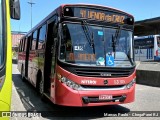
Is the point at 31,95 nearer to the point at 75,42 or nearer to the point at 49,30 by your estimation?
the point at 49,30

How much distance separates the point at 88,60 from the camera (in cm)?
781

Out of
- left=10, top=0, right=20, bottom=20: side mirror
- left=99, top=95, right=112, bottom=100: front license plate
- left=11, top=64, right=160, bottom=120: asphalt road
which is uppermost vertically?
left=10, top=0, right=20, bottom=20: side mirror

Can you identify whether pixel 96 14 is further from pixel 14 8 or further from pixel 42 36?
pixel 14 8

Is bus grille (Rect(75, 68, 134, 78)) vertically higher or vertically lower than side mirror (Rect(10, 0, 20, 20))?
lower

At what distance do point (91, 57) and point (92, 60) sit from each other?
0.09m

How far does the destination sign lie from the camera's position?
25.9 ft

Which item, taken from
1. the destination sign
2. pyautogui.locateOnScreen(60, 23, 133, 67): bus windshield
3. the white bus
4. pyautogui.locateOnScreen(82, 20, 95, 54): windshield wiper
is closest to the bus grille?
pyautogui.locateOnScreen(60, 23, 133, 67): bus windshield

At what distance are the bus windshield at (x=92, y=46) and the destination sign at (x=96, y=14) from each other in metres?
0.27

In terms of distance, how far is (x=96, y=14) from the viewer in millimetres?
8234

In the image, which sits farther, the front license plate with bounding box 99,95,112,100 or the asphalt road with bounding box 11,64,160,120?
the asphalt road with bounding box 11,64,160,120

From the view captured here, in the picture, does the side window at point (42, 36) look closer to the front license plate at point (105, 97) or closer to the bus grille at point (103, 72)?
the bus grille at point (103, 72)

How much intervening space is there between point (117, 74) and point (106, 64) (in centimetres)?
42

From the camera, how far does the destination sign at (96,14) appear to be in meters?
7.90

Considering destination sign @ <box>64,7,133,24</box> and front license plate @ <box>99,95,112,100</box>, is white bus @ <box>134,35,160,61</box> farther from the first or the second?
front license plate @ <box>99,95,112,100</box>
